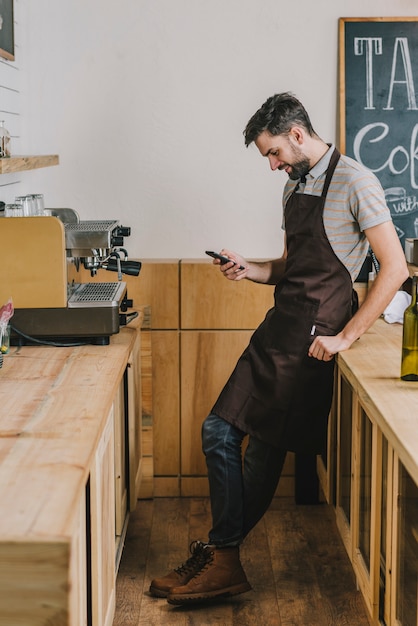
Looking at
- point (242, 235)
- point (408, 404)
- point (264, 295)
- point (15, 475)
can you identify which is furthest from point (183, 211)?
point (15, 475)

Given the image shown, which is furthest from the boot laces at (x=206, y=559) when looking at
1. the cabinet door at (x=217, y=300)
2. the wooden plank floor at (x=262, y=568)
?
the cabinet door at (x=217, y=300)

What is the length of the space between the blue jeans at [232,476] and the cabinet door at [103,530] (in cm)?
57

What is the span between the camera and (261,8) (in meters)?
3.96

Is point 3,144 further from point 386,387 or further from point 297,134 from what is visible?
point 386,387

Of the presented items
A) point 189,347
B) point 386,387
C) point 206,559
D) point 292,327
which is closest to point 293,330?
point 292,327

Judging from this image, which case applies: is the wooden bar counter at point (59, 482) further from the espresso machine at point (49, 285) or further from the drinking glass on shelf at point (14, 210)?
the drinking glass on shelf at point (14, 210)

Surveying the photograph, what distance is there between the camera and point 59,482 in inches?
67.9

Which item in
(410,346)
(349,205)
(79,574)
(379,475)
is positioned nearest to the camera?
(79,574)

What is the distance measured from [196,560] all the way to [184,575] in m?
0.07

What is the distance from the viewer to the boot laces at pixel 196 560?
10.2 feet

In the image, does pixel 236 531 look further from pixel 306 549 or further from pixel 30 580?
pixel 30 580

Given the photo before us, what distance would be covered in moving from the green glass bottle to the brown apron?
33 cm

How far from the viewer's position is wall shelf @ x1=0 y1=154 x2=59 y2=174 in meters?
A: 2.67

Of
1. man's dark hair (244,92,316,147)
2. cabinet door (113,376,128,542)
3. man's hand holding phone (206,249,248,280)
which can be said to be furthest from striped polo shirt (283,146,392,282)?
cabinet door (113,376,128,542)
